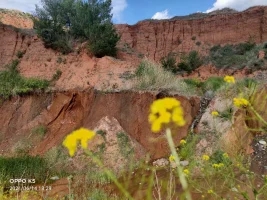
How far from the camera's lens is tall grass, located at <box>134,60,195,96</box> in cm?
1312

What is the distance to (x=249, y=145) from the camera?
35.0ft

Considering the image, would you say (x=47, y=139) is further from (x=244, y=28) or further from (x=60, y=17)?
(x=244, y=28)

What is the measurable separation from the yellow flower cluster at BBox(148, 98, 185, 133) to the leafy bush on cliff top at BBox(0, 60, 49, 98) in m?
14.3

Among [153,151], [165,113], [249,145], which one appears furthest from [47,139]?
[165,113]

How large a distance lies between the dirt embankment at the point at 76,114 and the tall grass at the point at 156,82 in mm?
393

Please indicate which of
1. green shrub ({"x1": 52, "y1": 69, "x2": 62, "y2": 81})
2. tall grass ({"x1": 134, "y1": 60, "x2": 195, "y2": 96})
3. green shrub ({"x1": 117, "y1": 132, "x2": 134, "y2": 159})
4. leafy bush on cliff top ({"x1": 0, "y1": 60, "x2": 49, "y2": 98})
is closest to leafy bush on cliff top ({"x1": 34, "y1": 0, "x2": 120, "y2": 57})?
green shrub ({"x1": 52, "y1": 69, "x2": 62, "y2": 81})

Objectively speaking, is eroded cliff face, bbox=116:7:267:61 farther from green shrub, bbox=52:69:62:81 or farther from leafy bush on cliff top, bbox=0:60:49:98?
leafy bush on cliff top, bbox=0:60:49:98

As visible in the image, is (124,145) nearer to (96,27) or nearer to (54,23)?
(96,27)

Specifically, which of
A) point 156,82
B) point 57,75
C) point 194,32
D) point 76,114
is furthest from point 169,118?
point 194,32

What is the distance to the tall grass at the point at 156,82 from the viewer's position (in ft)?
43.0

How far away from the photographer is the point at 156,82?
13352 millimetres

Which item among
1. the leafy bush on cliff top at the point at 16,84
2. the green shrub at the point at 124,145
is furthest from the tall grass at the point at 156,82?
the leafy bush on cliff top at the point at 16,84

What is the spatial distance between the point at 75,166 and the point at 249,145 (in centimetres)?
500

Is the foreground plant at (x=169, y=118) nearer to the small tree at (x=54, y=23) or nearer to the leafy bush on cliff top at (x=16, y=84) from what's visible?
the leafy bush on cliff top at (x=16, y=84)
